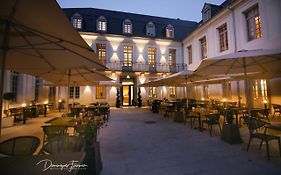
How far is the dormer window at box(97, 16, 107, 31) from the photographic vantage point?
55.8 ft

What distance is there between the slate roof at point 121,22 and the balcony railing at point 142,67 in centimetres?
344

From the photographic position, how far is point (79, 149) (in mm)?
2316

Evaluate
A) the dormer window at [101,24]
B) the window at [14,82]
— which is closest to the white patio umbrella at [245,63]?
the window at [14,82]

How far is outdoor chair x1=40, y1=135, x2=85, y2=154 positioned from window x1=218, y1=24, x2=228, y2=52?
1319cm

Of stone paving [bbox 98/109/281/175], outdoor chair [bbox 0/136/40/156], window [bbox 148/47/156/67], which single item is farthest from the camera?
window [bbox 148/47/156/67]

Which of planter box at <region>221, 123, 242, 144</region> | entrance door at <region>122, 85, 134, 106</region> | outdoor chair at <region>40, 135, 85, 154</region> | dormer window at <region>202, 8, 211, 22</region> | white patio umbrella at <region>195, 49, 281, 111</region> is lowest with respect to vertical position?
planter box at <region>221, 123, 242, 144</region>

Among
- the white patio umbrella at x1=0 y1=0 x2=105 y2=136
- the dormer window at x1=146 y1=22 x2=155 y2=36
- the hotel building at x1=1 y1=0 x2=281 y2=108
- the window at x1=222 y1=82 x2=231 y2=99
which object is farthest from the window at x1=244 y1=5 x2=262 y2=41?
the white patio umbrella at x1=0 y1=0 x2=105 y2=136

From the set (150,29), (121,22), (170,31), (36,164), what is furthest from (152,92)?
(36,164)

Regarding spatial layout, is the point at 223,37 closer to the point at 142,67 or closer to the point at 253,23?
the point at 253,23

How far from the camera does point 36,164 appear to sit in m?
1.58

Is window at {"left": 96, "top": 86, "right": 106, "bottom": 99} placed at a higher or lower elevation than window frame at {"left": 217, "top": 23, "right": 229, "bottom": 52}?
lower

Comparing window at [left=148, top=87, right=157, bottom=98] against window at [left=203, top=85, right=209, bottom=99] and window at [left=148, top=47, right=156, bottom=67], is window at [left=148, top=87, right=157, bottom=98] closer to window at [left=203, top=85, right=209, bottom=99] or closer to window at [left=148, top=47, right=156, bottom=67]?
window at [left=148, top=47, right=156, bottom=67]

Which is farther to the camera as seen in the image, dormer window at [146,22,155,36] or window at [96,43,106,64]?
dormer window at [146,22,155,36]

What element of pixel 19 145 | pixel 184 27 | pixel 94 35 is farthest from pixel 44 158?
pixel 184 27
